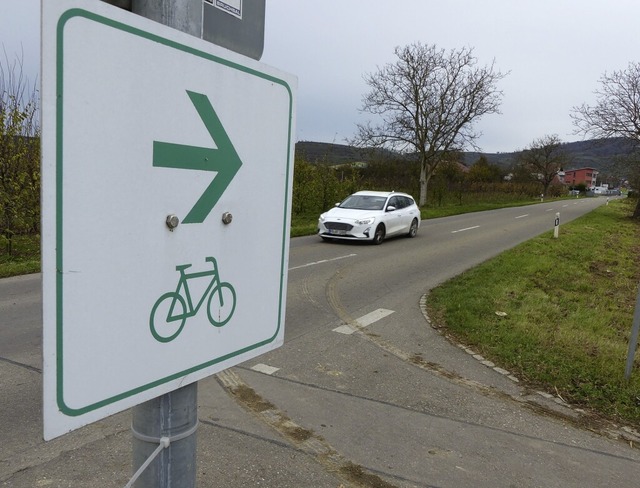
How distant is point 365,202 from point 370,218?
140 centimetres

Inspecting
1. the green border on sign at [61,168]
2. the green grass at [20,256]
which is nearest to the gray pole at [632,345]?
the green border on sign at [61,168]

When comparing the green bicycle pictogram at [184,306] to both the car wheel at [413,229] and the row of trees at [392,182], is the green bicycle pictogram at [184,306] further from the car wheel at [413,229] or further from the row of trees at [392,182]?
the row of trees at [392,182]

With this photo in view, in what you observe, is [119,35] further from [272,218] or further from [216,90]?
[272,218]

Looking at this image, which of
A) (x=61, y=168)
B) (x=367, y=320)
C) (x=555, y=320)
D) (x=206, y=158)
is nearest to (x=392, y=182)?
(x=555, y=320)

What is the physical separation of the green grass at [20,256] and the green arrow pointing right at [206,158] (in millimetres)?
9754

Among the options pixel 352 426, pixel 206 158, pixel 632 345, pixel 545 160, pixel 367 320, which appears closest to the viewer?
pixel 206 158

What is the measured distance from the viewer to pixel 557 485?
3150 mm

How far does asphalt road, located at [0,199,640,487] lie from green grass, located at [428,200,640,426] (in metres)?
0.36

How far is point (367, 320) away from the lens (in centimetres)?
704

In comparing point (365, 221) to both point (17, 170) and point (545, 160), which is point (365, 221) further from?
point (545, 160)

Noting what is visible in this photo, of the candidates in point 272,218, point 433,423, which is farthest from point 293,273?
point 272,218

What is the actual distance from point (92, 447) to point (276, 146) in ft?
9.34

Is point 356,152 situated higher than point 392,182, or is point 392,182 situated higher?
point 356,152

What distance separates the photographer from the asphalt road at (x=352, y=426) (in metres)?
3.12
